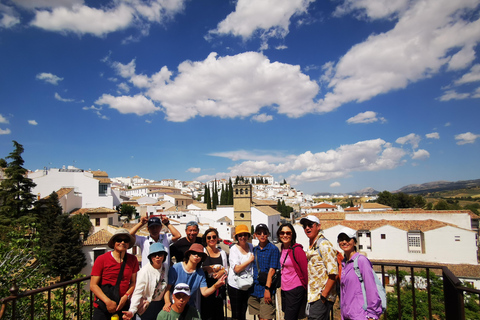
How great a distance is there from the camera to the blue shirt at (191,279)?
3.30 meters

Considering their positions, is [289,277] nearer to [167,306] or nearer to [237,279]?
[237,279]

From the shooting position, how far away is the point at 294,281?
3.54 meters

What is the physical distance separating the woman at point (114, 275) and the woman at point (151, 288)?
167 millimetres

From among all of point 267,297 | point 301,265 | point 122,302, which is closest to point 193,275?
point 122,302

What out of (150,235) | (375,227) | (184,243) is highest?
(150,235)

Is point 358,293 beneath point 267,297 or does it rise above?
above

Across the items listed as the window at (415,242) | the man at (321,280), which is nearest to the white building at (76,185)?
the window at (415,242)

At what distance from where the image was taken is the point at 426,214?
116 ft

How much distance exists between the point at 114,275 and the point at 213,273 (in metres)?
1.17

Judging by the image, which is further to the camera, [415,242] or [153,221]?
[415,242]

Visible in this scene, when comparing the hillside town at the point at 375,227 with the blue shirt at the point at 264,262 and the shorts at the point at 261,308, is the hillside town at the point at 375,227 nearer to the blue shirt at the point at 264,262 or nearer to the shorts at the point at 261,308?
the shorts at the point at 261,308

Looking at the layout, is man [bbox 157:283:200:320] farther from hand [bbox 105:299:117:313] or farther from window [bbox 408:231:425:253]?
window [bbox 408:231:425:253]

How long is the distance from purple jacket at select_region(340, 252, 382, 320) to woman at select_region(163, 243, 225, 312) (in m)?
1.46

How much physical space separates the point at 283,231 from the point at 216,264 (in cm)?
100
